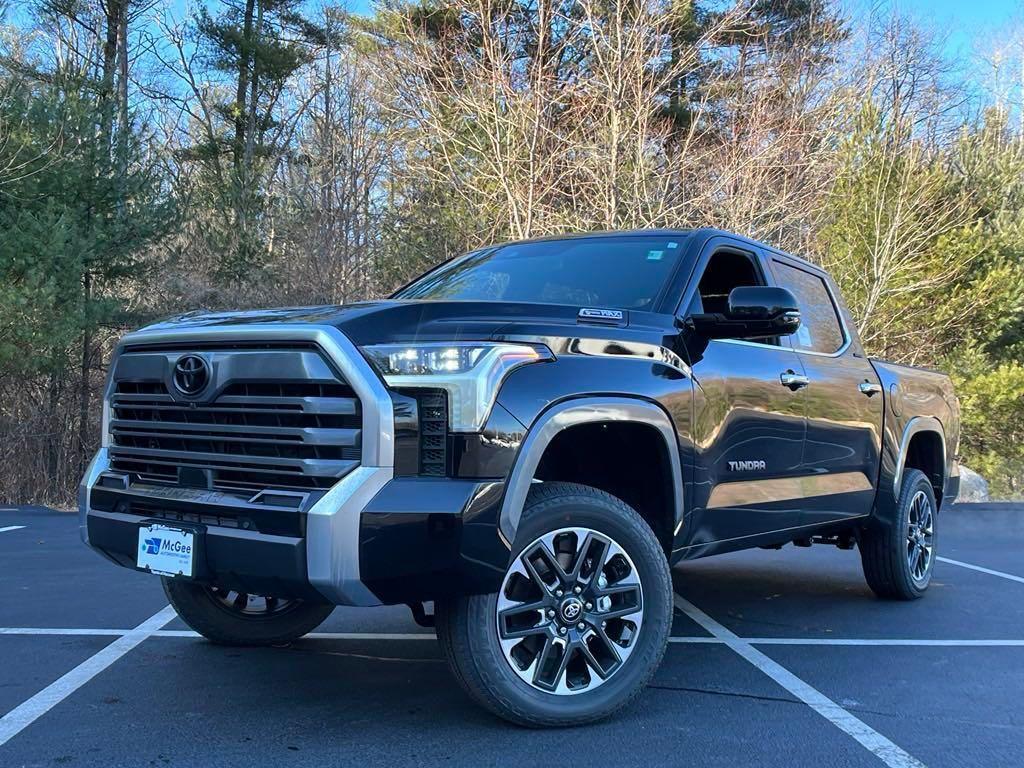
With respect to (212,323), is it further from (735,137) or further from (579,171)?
(735,137)

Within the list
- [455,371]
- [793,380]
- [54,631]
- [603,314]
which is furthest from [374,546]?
[54,631]

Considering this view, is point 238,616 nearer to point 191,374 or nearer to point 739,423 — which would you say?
point 191,374

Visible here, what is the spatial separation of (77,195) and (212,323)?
1244 centimetres

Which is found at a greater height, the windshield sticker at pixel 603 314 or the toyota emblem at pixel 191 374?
the windshield sticker at pixel 603 314

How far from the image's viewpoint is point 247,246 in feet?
57.4

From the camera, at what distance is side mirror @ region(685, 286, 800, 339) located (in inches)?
162

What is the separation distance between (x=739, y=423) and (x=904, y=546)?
7.57 feet

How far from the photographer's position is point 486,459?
3.17m

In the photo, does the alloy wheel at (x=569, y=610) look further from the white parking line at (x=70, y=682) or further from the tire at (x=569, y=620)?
the white parking line at (x=70, y=682)

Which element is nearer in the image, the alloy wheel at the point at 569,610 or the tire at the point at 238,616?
the alloy wheel at the point at 569,610

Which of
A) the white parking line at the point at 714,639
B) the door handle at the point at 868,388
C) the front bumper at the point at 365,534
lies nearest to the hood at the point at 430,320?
the front bumper at the point at 365,534

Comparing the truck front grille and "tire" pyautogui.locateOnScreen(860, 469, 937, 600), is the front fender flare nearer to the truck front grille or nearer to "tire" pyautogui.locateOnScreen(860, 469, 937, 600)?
the truck front grille

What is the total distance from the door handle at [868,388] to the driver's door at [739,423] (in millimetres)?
716

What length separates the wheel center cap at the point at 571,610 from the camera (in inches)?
140
